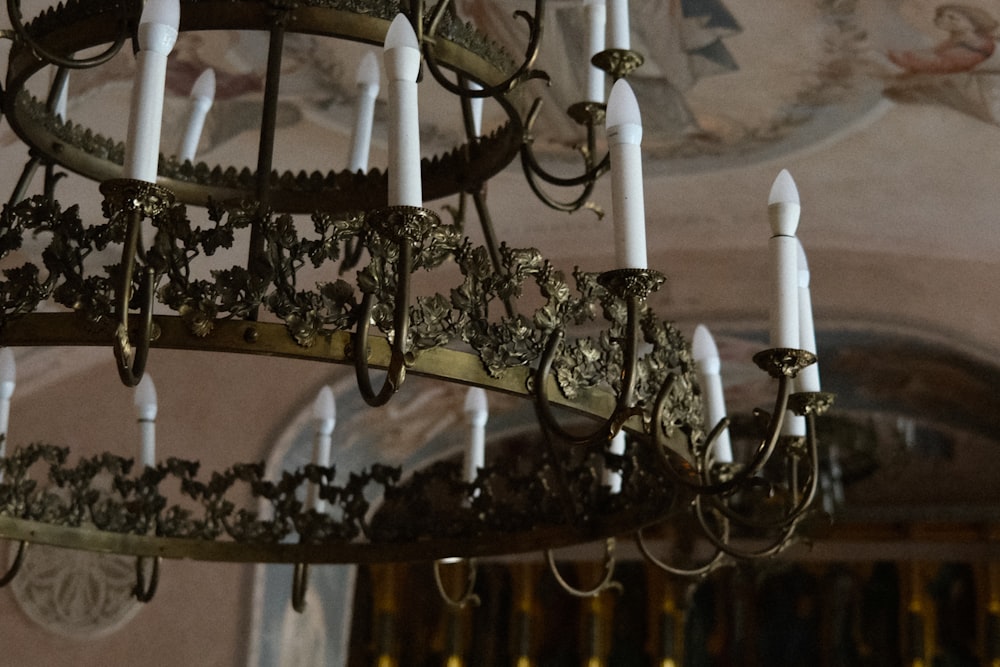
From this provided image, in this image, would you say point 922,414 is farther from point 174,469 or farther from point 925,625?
point 174,469

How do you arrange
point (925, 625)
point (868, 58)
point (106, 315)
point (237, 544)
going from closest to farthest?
point (106, 315), point (237, 544), point (868, 58), point (925, 625)

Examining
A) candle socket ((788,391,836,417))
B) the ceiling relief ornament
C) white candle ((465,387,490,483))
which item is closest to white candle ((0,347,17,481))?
white candle ((465,387,490,483))

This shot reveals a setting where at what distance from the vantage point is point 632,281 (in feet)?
6.08

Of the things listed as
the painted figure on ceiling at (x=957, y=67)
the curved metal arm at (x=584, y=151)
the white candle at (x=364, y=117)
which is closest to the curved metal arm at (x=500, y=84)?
the curved metal arm at (x=584, y=151)

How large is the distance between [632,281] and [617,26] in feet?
2.67

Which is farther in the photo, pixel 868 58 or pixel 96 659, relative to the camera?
pixel 96 659

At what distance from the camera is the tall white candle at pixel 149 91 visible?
5.62 feet

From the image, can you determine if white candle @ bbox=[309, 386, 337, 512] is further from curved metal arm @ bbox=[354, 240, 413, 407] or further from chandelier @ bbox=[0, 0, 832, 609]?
curved metal arm @ bbox=[354, 240, 413, 407]

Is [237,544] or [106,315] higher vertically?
[106,315]

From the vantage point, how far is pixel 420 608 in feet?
27.1

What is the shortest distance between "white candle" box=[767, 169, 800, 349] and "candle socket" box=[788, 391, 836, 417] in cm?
28

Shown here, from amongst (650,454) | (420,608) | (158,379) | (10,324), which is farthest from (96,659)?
(10,324)

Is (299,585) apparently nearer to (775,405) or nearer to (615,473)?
(615,473)

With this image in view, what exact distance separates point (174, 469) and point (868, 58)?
8.22 feet
